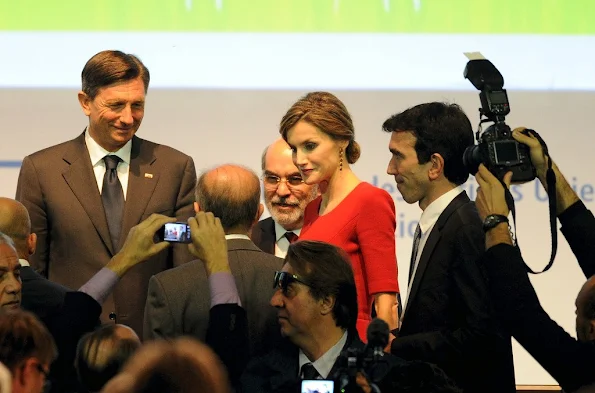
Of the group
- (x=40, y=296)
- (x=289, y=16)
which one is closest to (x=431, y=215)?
(x=40, y=296)

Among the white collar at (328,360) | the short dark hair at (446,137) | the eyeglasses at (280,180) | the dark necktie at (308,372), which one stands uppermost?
the eyeglasses at (280,180)

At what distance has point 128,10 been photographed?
572cm

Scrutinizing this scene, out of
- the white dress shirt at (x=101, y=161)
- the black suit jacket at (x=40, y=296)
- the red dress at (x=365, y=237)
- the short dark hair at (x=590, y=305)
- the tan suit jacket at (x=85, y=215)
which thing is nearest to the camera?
the short dark hair at (x=590, y=305)

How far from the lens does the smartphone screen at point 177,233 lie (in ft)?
12.3

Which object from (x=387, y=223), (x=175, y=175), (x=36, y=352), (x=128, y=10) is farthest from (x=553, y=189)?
(x=128, y=10)

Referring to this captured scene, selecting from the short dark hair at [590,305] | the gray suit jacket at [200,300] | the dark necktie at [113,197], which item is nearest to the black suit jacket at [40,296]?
the gray suit jacket at [200,300]

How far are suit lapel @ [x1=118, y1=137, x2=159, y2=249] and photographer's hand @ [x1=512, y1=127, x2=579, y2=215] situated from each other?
1.69 m

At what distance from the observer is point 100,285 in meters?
3.71

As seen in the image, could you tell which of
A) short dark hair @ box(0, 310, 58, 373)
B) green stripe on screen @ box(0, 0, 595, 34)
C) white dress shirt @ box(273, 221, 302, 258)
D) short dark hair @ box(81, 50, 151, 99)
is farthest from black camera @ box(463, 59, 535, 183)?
green stripe on screen @ box(0, 0, 595, 34)

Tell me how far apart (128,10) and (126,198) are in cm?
147

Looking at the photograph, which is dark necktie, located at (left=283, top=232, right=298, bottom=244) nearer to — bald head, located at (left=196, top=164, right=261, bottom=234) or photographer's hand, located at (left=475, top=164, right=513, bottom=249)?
bald head, located at (left=196, top=164, right=261, bottom=234)

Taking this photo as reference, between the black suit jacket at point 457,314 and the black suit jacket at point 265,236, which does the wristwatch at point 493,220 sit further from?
the black suit jacket at point 265,236

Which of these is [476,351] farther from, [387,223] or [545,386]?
[545,386]

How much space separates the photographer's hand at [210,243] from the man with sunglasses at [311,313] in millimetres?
190
